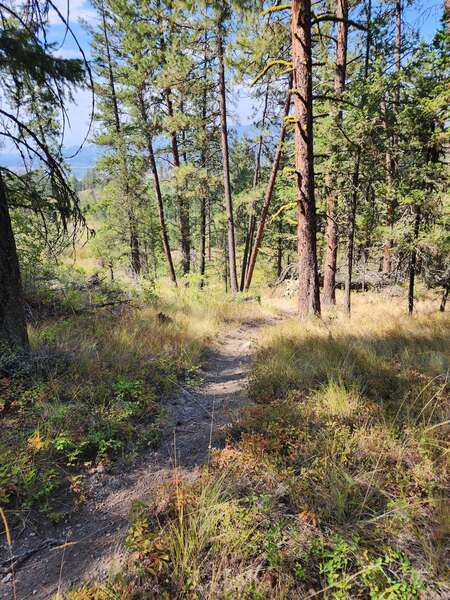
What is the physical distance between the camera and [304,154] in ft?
20.8

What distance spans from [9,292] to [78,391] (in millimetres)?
1450

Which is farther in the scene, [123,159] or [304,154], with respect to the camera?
[123,159]

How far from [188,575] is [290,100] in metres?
14.3

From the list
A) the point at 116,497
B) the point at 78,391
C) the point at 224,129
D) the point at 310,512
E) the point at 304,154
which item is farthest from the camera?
the point at 224,129

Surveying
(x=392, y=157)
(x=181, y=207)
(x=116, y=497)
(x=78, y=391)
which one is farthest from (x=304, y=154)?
(x=181, y=207)

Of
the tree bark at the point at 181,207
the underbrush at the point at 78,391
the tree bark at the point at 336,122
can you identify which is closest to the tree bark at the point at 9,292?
the underbrush at the point at 78,391

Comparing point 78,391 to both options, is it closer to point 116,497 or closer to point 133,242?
point 116,497

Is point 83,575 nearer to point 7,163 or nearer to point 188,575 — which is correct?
point 188,575

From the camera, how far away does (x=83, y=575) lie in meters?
1.82

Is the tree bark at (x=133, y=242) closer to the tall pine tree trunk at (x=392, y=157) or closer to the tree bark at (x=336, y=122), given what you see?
the tree bark at (x=336, y=122)

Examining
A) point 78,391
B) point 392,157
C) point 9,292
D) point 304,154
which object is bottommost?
point 78,391

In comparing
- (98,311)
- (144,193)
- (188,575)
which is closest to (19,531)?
(188,575)

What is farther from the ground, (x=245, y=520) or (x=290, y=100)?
(x=290, y=100)

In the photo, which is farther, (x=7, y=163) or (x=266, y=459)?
(x=7, y=163)
